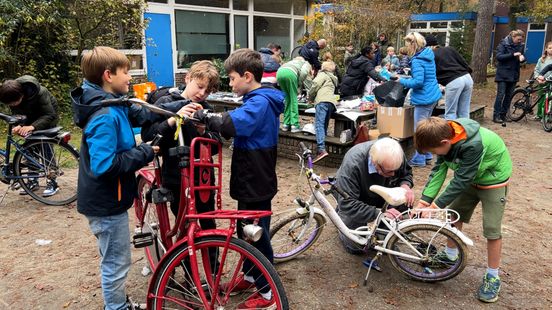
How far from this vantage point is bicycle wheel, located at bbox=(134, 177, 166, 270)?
9.43 feet

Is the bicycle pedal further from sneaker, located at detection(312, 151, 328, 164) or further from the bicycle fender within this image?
sneaker, located at detection(312, 151, 328, 164)

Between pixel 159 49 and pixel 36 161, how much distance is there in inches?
327

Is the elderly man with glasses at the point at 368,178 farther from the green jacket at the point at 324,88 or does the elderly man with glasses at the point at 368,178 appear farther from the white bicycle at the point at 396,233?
the green jacket at the point at 324,88

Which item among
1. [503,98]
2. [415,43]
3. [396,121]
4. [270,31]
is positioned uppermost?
[270,31]

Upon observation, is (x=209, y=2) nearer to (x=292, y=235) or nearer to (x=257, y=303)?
(x=292, y=235)

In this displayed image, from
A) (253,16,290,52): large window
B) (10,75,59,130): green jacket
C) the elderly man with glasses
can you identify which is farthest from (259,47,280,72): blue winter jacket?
(253,16,290,52): large window

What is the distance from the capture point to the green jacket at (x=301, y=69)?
6.69m

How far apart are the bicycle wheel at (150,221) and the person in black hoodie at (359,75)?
16.0ft

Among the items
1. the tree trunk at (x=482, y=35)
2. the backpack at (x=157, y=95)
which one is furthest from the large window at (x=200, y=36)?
the backpack at (x=157, y=95)

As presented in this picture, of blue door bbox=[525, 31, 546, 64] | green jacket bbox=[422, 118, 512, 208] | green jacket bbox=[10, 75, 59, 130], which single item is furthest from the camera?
blue door bbox=[525, 31, 546, 64]

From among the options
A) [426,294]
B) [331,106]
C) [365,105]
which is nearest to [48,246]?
[426,294]

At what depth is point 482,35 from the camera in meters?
12.7

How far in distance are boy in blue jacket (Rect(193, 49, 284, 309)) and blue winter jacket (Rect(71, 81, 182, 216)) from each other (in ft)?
1.80

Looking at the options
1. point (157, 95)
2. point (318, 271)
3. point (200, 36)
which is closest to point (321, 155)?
point (318, 271)
